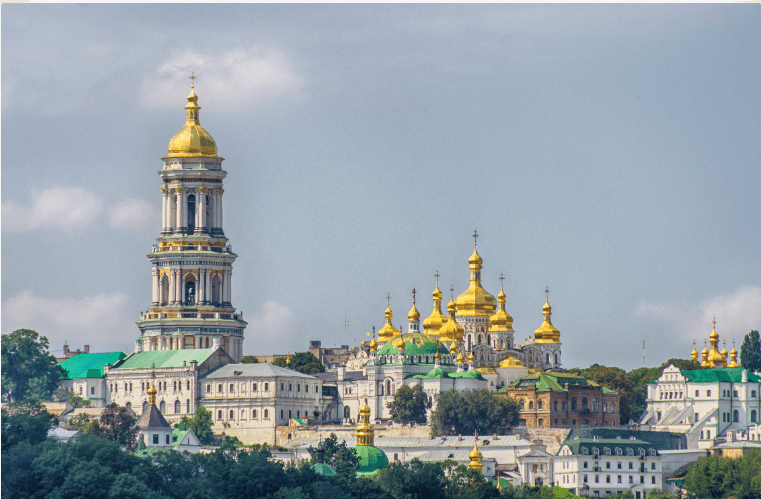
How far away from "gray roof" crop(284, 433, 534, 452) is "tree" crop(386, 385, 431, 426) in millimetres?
5077

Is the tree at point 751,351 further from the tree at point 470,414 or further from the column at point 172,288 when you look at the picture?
the column at point 172,288

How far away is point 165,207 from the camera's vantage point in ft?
419

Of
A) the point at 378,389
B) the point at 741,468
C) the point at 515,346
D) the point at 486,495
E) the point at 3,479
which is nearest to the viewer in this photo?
the point at 3,479

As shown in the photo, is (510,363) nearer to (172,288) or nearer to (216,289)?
(216,289)

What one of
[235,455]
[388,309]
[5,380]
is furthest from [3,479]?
[388,309]

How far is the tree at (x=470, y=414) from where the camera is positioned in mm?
116188

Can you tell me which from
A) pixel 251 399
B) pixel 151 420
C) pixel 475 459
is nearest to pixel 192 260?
pixel 251 399

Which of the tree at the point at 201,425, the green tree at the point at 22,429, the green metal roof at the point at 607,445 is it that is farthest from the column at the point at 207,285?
the green tree at the point at 22,429

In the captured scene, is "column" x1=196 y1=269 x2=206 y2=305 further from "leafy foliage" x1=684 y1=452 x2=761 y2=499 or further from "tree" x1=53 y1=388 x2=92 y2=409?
"leafy foliage" x1=684 y1=452 x2=761 y2=499

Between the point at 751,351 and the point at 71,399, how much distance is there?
42.6 meters

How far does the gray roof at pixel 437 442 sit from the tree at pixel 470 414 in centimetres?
231

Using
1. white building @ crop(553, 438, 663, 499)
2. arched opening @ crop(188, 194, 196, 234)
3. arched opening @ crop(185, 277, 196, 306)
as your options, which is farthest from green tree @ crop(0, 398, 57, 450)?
arched opening @ crop(188, 194, 196, 234)

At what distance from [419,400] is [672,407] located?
15523 millimetres

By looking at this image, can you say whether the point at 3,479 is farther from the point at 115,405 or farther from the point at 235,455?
the point at 115,405
